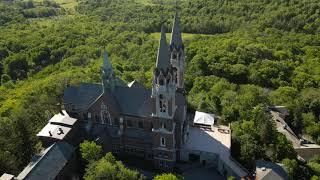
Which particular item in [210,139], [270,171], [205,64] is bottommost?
[270,171]

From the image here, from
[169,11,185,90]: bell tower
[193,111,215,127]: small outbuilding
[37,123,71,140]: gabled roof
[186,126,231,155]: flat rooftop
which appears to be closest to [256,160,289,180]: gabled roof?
[186,126,231,155]: flat rooftop

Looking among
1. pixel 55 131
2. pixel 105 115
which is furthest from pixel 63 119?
pixel 105 115

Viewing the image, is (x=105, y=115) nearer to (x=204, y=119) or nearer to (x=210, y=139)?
(x=204, y=119)

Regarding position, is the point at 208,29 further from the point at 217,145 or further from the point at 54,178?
the point at 54,178

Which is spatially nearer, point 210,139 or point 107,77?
point 107,77

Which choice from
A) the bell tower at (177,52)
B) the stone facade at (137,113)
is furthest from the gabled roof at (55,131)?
the bell tower at (177,52)

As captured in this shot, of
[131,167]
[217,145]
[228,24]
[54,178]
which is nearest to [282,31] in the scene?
[228,24]

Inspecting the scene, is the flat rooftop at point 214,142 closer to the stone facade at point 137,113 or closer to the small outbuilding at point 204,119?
the small outbuilding at point 204,119
